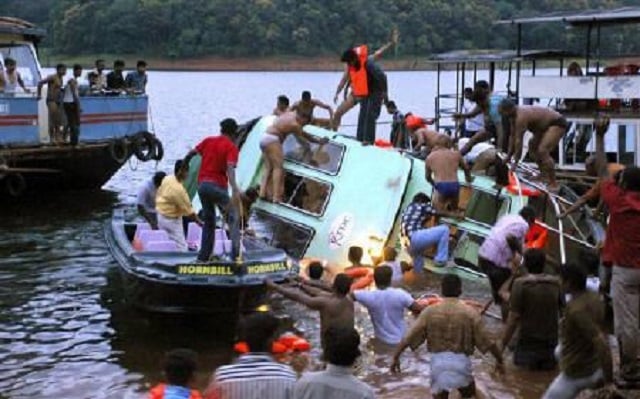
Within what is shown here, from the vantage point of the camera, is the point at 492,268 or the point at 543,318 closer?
the point at 543,318

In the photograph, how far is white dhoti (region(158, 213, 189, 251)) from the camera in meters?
12.9

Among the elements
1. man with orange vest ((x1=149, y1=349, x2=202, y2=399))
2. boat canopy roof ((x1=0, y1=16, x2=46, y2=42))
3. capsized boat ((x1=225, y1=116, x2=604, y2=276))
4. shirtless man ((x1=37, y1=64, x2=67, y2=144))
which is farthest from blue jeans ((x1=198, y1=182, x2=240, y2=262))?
boat canopy roof ((x1=0, y1=16, x2=46, y2=42))

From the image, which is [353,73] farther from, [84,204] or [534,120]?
[84,204]

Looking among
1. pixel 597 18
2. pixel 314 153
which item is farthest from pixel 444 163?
pixel 597 18

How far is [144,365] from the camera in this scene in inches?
441

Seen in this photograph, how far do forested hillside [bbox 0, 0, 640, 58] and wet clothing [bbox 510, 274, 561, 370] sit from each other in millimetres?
79356

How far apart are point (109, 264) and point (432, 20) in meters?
76.8

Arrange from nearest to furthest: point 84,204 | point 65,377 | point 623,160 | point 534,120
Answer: point 65,377 → point 534,120 → point 623,160 → point 84,204

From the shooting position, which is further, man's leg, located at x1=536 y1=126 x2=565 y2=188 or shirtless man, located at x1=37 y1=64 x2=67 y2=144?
shirtless man, located at x1=37 y1=64 x2=67 y2=144

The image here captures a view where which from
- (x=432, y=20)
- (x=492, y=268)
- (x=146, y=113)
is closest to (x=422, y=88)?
(x=432, y=20)

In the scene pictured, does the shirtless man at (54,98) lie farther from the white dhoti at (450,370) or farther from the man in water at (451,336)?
the white dhoti at (450,370)

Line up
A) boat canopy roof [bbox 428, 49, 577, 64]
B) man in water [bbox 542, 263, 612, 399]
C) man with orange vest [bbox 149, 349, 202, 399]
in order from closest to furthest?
man with orange vest [bbox 149, 349, 202, 399], man in water [bbox 542, 263, 612, 399], boat canopy roof [bbox 428, 49, 577, 64]

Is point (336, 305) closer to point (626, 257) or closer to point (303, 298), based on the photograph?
point (303, 298)

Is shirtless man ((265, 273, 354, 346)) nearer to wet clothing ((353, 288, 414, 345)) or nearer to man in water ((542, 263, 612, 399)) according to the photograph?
wet clothing ((353, 288, 414, 345))
